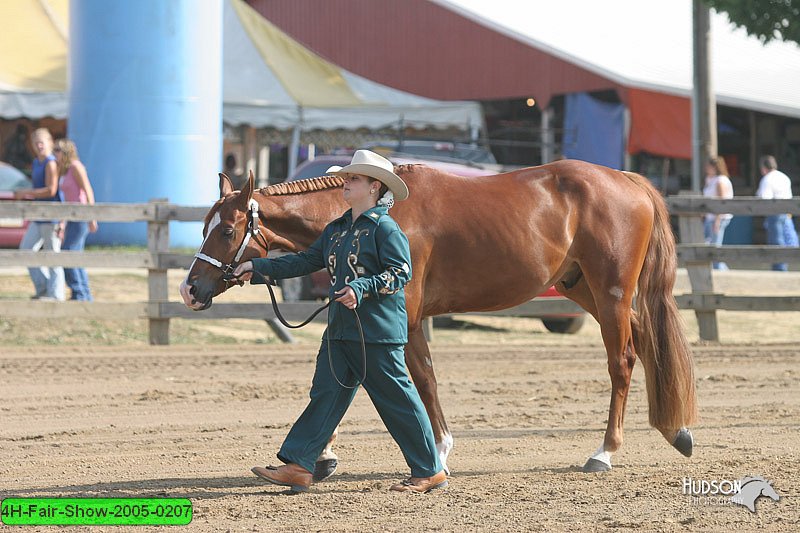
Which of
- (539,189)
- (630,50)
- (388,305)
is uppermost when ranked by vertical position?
(630,50)

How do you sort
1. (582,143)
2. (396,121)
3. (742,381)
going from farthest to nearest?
(582,143) < (396,121) < (742,381)

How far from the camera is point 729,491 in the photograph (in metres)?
5.62

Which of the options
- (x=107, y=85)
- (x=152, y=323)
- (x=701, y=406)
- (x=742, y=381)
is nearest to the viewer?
(x=701, y=406)

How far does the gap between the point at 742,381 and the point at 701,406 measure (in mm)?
1281

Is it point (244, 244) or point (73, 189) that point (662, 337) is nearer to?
point (244, 244)

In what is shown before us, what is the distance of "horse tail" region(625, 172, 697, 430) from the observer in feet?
21.2


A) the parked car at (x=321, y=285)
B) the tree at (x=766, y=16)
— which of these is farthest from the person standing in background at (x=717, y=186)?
the parked car at (x=321, y=285)

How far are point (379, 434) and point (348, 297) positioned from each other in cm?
236

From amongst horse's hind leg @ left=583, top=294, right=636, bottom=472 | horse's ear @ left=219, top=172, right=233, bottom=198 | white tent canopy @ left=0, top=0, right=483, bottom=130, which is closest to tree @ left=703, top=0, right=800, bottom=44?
white tent canopy @ left=0, top=0, right=483, bottom=130

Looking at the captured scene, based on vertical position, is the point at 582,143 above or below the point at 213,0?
below

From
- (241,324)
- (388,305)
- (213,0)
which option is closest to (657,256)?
(388,305)

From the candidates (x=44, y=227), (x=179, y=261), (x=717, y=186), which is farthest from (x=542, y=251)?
(x=717, y=186)

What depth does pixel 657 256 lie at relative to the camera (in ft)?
22.6

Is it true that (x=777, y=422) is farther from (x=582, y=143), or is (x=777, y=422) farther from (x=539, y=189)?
(x=582, y=143)
